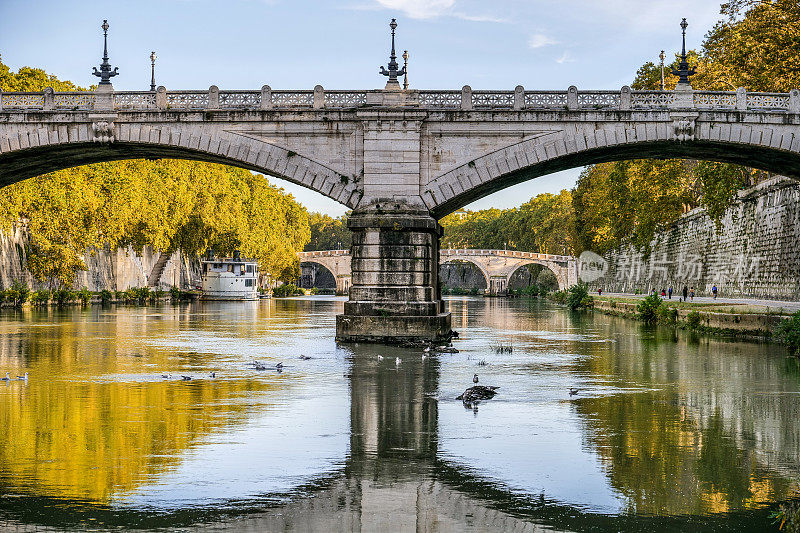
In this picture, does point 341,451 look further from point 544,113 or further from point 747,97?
point 747,97

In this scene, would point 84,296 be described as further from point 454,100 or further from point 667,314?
point 454,100

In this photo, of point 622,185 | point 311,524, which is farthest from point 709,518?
point 622,185

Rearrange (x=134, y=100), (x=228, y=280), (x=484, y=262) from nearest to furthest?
1. (x=134, y=100)
2. (x=228, y=280)
3. (x=484, y=262)

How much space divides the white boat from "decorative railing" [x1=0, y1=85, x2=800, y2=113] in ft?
173

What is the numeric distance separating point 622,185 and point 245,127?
29520 mm

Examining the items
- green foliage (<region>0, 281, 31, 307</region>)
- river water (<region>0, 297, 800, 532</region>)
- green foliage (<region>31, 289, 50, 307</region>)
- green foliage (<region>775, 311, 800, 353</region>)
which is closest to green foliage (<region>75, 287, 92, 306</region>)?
green foliage (<region>31, 289, 50, 307</region>)

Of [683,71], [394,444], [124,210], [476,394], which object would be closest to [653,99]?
[683,71]

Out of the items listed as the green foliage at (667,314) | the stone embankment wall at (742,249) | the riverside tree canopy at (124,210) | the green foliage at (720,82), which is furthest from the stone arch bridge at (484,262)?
the green foliage at (667,314)

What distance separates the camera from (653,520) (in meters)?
8.63

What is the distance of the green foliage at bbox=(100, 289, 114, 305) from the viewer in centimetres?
6381

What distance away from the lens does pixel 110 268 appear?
229 ft

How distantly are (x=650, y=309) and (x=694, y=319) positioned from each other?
7381 mm

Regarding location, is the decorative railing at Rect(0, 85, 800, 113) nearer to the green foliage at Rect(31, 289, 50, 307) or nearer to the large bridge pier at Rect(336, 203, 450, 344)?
the large bridge pier at Rect(336, 203, 450, 344)

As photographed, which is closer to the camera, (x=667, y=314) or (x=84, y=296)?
(x=667, y=314)
